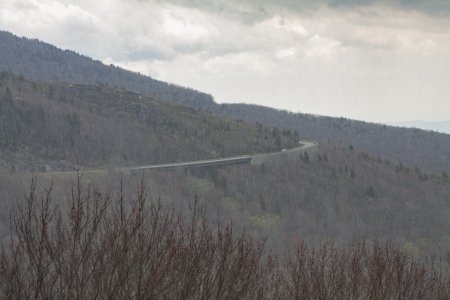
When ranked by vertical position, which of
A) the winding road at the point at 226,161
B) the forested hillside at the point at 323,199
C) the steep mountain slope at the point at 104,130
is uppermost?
the steep mountain slope at the point at 104,130

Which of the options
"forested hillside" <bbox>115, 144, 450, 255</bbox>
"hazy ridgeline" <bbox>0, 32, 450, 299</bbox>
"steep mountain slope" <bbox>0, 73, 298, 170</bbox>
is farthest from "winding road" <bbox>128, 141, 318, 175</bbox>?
"steep mountain slope" <bbox>0, 73, 298, 170</bbox>

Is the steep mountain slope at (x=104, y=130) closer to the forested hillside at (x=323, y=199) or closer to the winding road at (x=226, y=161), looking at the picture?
the winding road at (x=226, y=161)

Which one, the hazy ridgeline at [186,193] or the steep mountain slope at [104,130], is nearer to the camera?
the hazy ridgeline at [186,193]

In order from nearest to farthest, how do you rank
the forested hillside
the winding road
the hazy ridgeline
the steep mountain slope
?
the hazy ridgeline, the forested hillside, the winding road, the steep mountain slope

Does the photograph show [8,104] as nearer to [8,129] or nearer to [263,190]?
[8,129]

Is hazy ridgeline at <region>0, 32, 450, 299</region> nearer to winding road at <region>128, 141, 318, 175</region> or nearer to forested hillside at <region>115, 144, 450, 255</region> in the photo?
forested hillside at <region>115, 144, 450, 255</region>

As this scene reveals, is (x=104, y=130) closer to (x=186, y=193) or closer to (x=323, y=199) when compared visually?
(x=186, y=193)

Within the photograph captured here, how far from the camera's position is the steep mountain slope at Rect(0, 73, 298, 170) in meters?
110

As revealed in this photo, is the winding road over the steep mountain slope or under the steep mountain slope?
under

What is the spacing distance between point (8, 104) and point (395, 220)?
84.0 meters

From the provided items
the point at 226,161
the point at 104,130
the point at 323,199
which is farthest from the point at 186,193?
the point at 104,130

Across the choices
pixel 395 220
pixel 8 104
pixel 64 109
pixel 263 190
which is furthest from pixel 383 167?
pixel 8 104

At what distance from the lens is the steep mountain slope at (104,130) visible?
110 metres

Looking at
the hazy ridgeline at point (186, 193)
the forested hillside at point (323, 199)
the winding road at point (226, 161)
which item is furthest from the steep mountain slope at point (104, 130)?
the forested hillside at point (323, 199)
